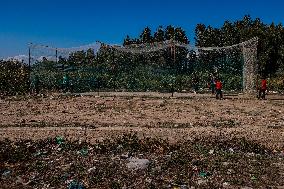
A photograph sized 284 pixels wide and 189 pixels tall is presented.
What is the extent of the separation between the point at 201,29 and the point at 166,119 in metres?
40.3

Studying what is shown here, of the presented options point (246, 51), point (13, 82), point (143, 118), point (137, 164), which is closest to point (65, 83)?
point (13, 82)

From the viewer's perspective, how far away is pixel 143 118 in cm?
1742

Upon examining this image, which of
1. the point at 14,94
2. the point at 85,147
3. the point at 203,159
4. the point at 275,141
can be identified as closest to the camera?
the point at 203,159

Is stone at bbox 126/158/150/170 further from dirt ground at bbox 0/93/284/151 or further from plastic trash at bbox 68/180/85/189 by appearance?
dirt ground at bbox 0/93/284/151

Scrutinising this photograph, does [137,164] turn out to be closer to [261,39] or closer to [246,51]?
[246,51]

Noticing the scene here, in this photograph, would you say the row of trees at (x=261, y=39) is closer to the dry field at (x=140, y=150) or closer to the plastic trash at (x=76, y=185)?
the dry field at (x=140, y=150)

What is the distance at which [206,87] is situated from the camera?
32906mm

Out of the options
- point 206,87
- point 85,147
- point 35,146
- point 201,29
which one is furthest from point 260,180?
point 201,29

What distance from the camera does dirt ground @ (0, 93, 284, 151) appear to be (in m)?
13.7

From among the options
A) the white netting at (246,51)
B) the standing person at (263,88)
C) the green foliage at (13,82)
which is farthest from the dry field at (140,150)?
the green foliage at (13,82)

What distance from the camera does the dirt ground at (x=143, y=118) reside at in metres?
13.7

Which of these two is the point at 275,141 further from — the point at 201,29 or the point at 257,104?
the point at 201,29

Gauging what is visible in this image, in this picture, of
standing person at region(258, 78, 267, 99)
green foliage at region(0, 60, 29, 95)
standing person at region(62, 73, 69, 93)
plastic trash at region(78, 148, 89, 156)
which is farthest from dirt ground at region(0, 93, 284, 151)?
green foliage at region(0, 60, 29, 95)

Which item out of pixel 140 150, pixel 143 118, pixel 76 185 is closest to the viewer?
pixel 76 185
